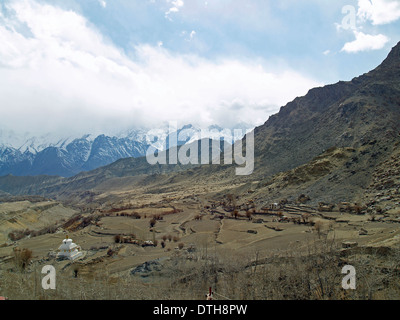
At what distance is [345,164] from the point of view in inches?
1972

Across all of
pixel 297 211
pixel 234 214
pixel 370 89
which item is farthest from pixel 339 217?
pixel 370 89

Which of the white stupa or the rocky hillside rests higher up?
the rocky hillside

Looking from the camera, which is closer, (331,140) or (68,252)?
(68,252)

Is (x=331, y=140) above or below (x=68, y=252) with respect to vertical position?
above

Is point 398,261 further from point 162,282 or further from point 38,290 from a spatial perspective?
point 38,290

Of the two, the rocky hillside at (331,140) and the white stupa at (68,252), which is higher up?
the rocky hillside at (331,140)

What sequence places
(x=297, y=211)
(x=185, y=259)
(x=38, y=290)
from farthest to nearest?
(x=297, y=211) → (x=185, y=259) → (x=38, y=290)

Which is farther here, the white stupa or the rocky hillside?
the rocky hillside

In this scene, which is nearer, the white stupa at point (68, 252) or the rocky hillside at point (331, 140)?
the white stupa at point (68, 252)
